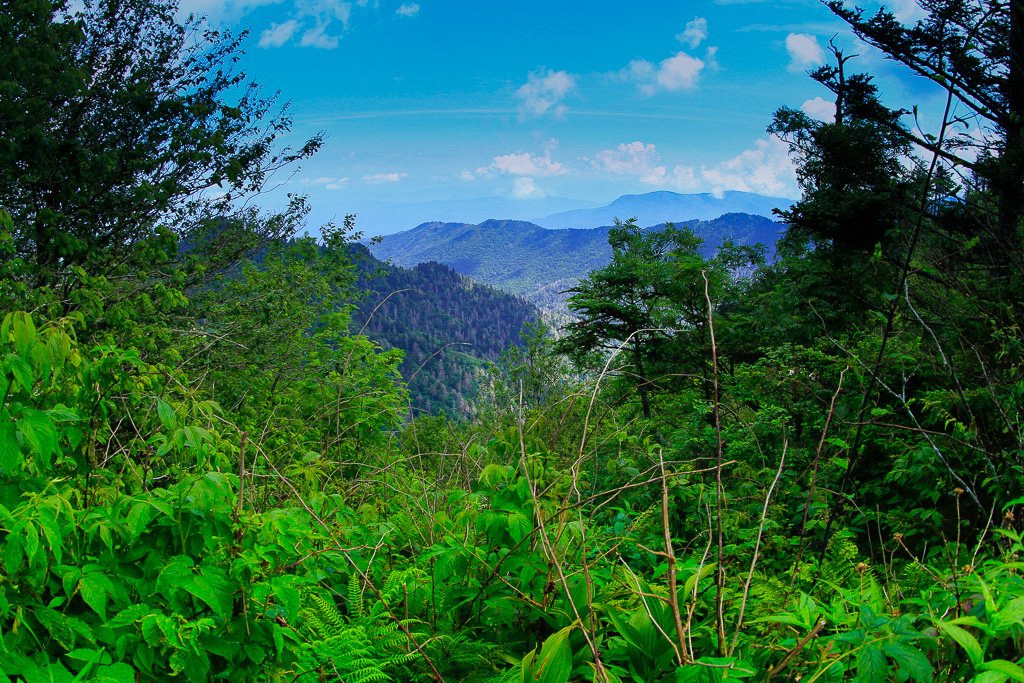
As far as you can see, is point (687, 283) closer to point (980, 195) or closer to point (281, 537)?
point (980, 195)

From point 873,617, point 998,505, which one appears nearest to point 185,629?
point 873,617

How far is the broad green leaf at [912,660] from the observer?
3.36ft

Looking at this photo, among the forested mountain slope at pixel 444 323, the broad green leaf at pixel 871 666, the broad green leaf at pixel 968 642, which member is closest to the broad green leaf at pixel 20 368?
the broad green leaf at pixel 871 666

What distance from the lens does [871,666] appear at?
3.51ft

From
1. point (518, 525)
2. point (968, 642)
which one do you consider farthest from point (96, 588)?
point (968, 642)

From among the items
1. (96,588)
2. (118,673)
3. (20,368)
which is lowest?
(118,673)

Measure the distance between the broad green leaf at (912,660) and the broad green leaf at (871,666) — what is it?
A: 22 millimetres

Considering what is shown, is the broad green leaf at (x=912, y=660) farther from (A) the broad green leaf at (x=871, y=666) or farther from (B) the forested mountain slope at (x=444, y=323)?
(B) the forested mountain slope at (x=444, y=323)

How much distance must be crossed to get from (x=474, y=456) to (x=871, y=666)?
5.97ft

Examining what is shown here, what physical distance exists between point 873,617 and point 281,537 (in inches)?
60.3

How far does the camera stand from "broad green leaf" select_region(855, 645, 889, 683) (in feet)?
3.44

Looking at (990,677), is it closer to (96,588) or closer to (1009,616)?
(1009,616)

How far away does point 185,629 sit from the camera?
122cm

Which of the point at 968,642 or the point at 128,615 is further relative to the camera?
the point at 128,615
